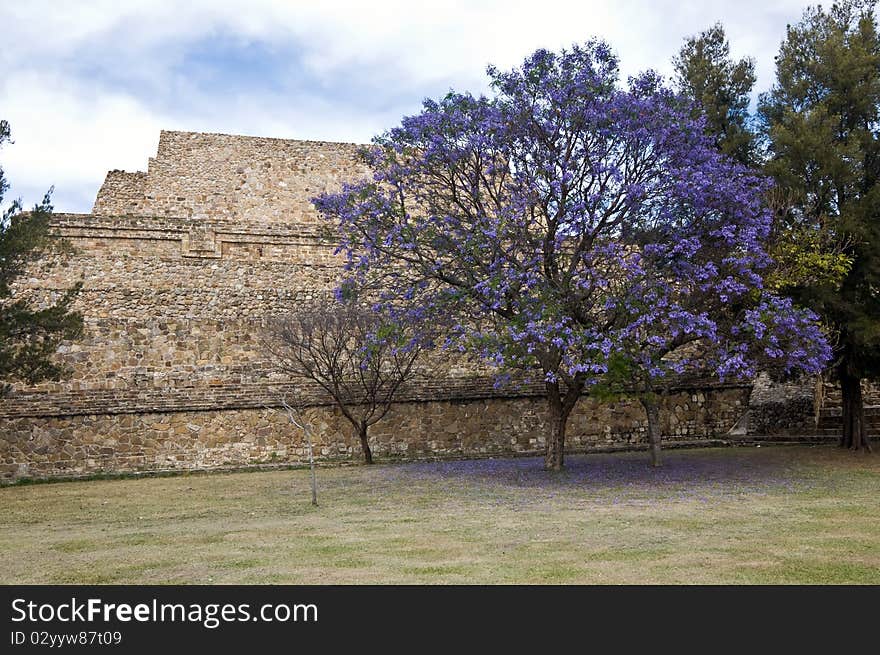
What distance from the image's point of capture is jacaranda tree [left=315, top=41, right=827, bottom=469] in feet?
42.9

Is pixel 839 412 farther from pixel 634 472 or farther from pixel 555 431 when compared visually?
pixel 555 431

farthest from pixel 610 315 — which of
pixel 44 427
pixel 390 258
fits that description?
pixel 44 427

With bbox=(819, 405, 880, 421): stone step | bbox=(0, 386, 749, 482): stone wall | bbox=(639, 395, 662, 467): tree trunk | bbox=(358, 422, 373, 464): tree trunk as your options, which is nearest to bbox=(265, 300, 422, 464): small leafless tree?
bbox=(358, 422, 373, 464): tree trunk

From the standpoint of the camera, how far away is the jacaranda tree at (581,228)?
13.1 metres

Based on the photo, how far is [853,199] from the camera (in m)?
15.5

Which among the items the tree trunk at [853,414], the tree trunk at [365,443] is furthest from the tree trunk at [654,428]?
the tree trunk at [365,443]

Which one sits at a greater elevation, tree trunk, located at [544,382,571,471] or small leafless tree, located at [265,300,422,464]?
small leafless tree, located at [265,300,422,464]

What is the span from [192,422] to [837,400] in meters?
13.4

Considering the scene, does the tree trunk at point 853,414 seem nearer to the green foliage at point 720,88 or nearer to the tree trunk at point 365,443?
the green foliage at point 720,88

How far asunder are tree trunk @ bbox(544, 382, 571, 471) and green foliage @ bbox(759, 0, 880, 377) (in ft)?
12.6

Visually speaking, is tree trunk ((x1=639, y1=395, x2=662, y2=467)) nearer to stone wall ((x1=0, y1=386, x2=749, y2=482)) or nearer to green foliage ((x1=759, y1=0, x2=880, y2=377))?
green foliage ((x1=759, y1=0, x2=880, y2=377))

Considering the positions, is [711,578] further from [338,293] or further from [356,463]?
[356,463]

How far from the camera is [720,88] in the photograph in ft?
57.3

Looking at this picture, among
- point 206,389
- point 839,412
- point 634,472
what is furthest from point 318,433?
point 839,412
